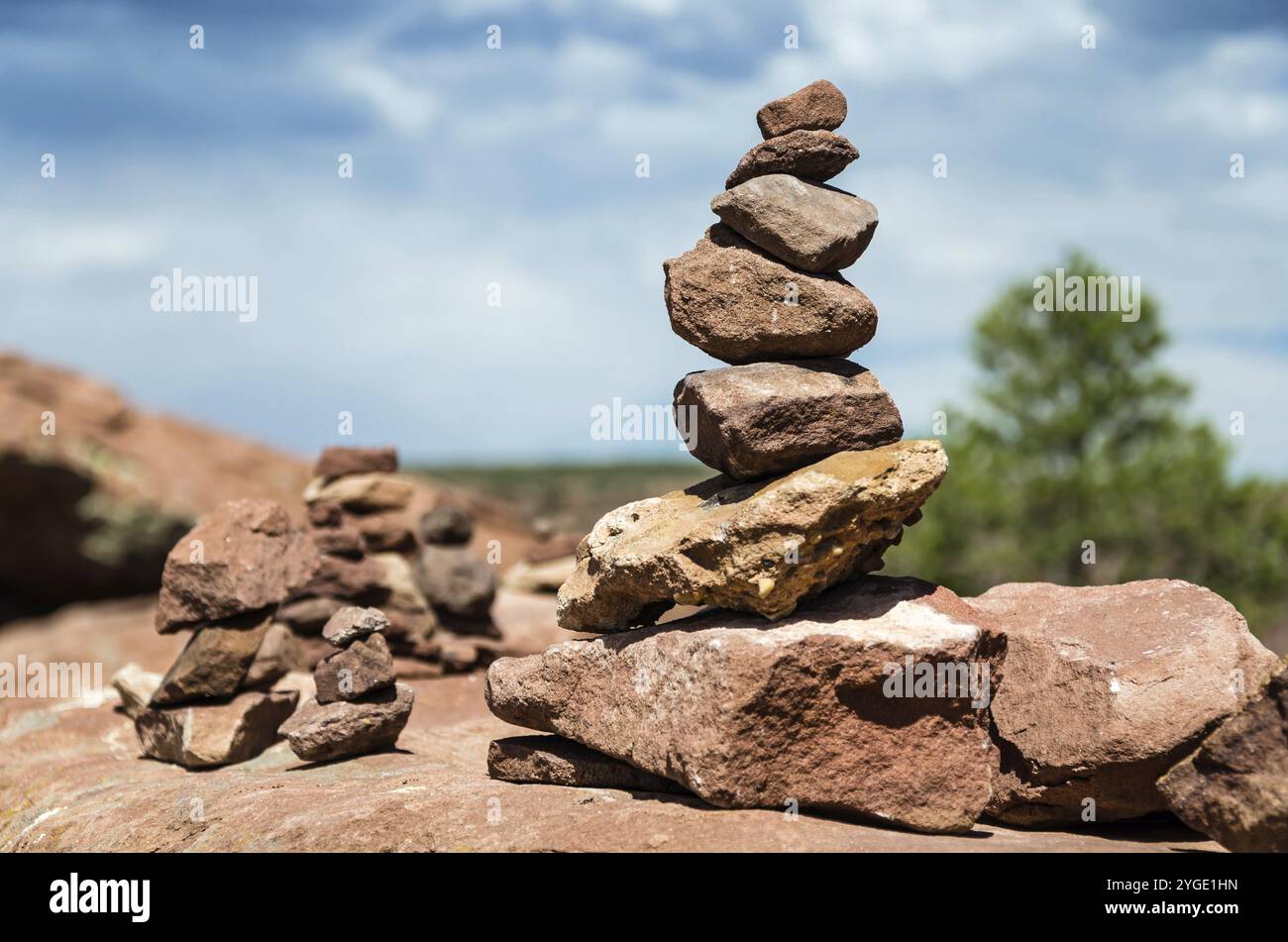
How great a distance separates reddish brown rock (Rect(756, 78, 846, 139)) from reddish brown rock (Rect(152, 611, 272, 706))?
695 cm

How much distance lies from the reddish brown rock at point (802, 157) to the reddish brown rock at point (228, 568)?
591 cm

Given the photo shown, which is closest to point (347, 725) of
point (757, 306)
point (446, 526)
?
point (757, 306)

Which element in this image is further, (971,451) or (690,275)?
(971,451)

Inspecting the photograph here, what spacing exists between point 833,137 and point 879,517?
119 inches

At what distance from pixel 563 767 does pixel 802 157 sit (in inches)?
202

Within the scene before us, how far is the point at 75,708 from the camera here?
1450 cm

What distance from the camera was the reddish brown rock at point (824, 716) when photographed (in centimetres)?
830

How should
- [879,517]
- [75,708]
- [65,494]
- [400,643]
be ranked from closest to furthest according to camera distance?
[879,517]
[75,708]
[400,643]
[65,494]

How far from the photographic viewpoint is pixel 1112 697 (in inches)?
347

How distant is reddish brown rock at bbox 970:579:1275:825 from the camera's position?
8.64 meters

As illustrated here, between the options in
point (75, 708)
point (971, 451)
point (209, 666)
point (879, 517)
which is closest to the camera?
point (879, 517)

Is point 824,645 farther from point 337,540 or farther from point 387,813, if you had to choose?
point 337,540

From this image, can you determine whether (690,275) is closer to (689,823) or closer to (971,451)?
(689,823)

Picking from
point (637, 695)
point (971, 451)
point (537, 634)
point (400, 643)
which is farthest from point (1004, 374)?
point (637, 695)
